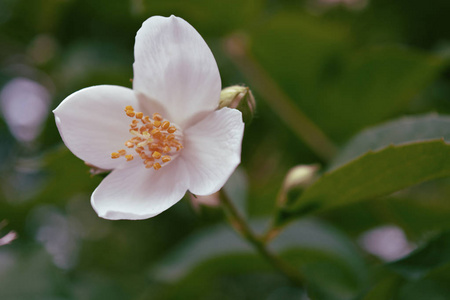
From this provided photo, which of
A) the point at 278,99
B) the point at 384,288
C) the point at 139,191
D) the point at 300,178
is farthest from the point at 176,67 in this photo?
the point at 278,99

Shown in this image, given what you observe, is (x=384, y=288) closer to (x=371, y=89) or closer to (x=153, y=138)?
(x=153, y=138)

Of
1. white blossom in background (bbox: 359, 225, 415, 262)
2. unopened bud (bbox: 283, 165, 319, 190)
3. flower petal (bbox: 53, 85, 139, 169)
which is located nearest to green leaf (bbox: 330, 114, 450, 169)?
unopened bud (bbox: 283, 165, 319, 190)

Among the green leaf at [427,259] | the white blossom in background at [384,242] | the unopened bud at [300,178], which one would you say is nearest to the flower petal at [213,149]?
the unopened bud at [300,178]

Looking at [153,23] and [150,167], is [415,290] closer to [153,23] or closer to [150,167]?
[150,167]

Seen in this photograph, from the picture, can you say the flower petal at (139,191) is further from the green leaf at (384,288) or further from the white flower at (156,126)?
the green leaf at (384,288)

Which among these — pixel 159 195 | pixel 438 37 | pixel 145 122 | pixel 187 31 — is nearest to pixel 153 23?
pixel 187 31

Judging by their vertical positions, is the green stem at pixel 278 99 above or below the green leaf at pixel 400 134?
below
